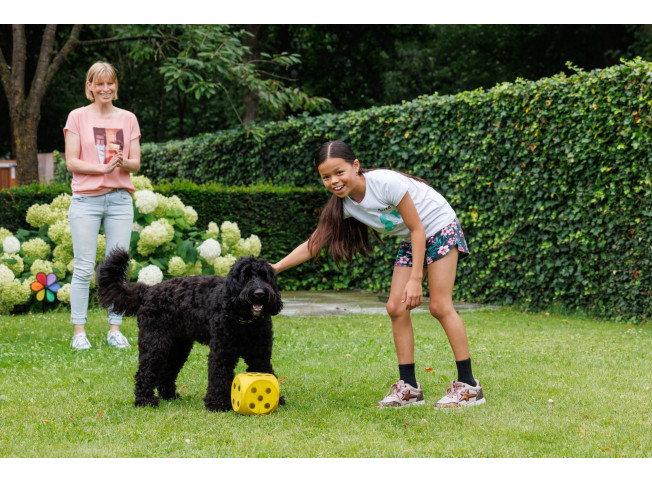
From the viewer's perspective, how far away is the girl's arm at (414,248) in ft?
12.5

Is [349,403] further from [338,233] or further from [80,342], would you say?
[80,342]

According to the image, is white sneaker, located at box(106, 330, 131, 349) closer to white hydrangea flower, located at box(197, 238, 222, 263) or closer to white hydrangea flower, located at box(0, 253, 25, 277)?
white hydrangea flower, located at box(197, 238, 222, 263)

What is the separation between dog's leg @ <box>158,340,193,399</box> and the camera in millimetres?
4270

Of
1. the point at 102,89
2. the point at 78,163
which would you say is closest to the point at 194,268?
the point at 78,163

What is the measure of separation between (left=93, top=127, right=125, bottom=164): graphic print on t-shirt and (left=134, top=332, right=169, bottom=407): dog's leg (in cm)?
220

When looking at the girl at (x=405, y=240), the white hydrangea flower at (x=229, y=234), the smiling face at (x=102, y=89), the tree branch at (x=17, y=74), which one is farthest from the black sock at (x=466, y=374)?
the tree branch at (x=17, y=74)

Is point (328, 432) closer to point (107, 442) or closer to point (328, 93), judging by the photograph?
point (107, 442)

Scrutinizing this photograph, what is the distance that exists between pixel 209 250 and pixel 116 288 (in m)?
4.02

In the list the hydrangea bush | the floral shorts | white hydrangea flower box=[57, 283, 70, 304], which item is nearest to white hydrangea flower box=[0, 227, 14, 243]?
the hydrangea bush

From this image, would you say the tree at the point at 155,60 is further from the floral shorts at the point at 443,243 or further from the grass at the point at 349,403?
the floral shorts at the point at 443,243

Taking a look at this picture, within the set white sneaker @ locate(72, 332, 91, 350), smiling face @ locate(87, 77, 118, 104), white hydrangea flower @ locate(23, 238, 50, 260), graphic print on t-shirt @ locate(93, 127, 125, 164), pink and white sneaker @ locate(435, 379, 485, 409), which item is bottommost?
white sneaker @ locate(72, 332, 91, 350)

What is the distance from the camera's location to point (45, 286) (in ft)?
26.2

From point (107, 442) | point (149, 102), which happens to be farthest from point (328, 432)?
point (149, 102)

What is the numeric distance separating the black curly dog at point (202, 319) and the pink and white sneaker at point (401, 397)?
0.65 m
